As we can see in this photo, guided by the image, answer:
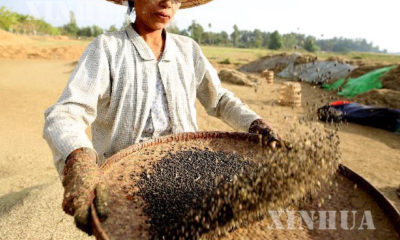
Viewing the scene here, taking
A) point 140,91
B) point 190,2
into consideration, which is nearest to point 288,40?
point 190,2

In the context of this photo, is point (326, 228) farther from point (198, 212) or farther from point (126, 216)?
point (126, 216)

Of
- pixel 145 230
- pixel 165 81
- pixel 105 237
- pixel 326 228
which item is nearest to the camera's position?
pixel 105 237

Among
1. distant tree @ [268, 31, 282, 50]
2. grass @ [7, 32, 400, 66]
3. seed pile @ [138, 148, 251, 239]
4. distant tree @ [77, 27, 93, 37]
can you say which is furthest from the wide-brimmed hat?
distant tree @ [77, 27, 93, 37]

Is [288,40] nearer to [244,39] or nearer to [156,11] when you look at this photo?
[156,11]

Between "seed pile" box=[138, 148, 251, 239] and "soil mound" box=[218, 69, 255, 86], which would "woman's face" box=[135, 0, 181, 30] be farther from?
"soil mound" box=[218, 69, 255, 86]

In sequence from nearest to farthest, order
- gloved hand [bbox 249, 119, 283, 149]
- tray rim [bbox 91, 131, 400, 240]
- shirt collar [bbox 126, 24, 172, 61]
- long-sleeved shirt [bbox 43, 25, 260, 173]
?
tray rim [bbox 91, 131, 400, 240] → long-sleeved shirt [bbox 43, 25, 260, 173] → gloved hand [bbox 249, 119, 283, 149] → shirt collar [bbox 126, 24, 172, 61]

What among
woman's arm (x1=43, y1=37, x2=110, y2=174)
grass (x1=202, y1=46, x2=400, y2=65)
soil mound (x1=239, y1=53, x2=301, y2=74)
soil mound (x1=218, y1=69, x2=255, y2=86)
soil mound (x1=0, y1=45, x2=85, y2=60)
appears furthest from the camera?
grass (x1=202, y1=46, x2=400, y2=65)

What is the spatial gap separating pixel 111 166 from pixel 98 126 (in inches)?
21.9

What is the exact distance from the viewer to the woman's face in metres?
1.60

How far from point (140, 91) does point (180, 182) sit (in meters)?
0.63

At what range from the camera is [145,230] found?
982 millimetres

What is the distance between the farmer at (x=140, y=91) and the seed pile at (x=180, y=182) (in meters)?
0.30

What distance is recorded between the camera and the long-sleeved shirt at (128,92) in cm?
137

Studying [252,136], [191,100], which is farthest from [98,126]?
[252,136]
